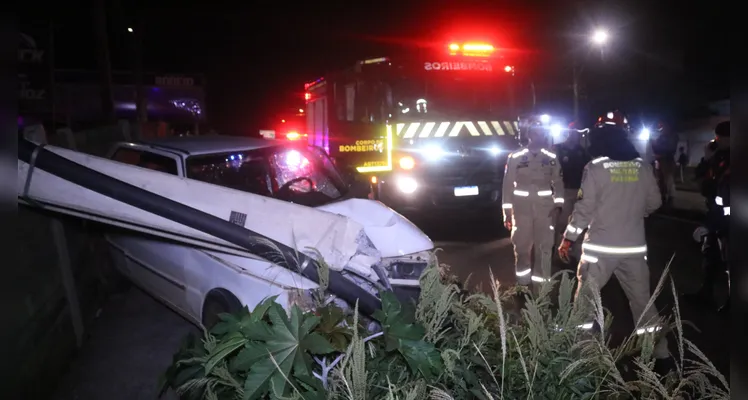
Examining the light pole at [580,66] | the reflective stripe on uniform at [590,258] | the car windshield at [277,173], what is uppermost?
the light pole at [580,66]

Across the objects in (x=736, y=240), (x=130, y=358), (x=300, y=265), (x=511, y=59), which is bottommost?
(x=130, y=358)

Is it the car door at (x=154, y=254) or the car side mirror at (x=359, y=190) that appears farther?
the car side mirror at (x=359, y=190)

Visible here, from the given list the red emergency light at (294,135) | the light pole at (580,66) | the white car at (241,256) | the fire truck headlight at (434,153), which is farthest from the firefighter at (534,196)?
the light pole at (580,66)

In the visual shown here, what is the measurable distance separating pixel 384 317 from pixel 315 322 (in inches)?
13.8

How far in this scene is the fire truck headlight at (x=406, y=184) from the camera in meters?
10.2

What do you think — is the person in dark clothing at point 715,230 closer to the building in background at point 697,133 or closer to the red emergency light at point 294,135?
the red emergency light at point 294,135

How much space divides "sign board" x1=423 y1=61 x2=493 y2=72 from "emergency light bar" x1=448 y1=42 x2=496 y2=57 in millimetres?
141

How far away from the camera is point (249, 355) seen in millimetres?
2408

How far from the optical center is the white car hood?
4067 millimetres

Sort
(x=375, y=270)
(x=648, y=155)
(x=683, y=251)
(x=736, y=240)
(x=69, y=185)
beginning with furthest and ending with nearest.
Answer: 1. (x=648, y=155)
2. (x=683, y=251)
3. (x=375, y=270)
4. (x=69, y=185)
5. (x=736, y=240)

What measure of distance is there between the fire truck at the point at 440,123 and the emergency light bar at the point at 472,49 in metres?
0.02

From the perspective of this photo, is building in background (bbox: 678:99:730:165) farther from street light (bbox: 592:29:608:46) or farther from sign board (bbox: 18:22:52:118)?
sign board (bbox: 18:22:52:118)

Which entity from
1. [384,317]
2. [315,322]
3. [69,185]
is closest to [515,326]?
[384,317]

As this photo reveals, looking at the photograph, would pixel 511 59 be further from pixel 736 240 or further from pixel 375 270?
pixel 736 240
